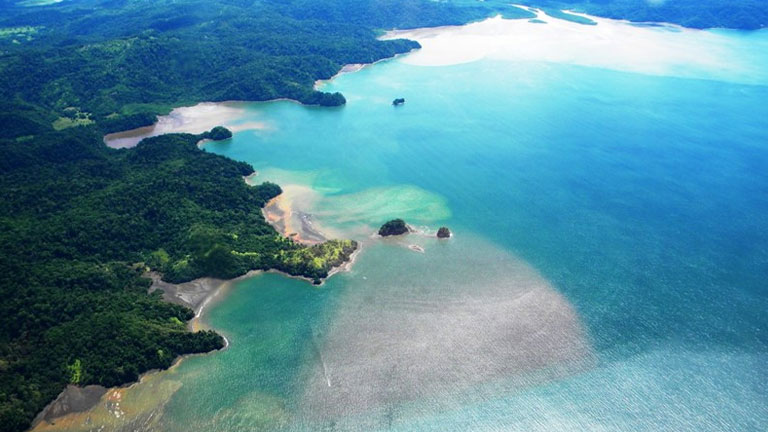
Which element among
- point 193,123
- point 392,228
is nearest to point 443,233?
point 392,228

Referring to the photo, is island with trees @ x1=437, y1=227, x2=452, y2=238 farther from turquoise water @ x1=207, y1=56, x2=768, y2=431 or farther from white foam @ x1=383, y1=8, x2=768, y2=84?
white foam @ x1=383, y1=8, x2=768, y2=84

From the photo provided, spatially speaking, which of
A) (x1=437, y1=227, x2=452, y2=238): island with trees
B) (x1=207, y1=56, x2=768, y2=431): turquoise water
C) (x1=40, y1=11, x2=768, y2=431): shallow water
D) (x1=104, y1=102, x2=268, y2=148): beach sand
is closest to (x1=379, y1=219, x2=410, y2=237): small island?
(x1=40, y1=11, x2=768, y2=431): shallow water

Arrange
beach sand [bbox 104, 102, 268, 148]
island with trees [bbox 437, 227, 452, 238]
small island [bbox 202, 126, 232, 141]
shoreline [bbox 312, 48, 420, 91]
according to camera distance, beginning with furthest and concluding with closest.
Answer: shoreline [bbox 312, 48, 420, 91] → beach sand [bbox 104, 102, 268, 148] → small island [bbox 202, 126, 232, 141] → island with trees [bbox 437, 227, 452, 238]

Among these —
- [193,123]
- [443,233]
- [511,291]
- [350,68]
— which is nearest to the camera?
[511,291]

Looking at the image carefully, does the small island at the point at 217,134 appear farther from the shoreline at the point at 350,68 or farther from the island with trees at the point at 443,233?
the island with trees at the point at 443,233

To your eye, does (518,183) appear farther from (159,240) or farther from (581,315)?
(159,240)

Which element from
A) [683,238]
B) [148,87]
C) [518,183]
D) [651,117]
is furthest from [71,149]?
[651,117]

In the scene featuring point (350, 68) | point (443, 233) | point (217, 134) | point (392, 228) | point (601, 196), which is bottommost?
point (443, 233)

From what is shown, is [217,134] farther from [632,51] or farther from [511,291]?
[632,51]
